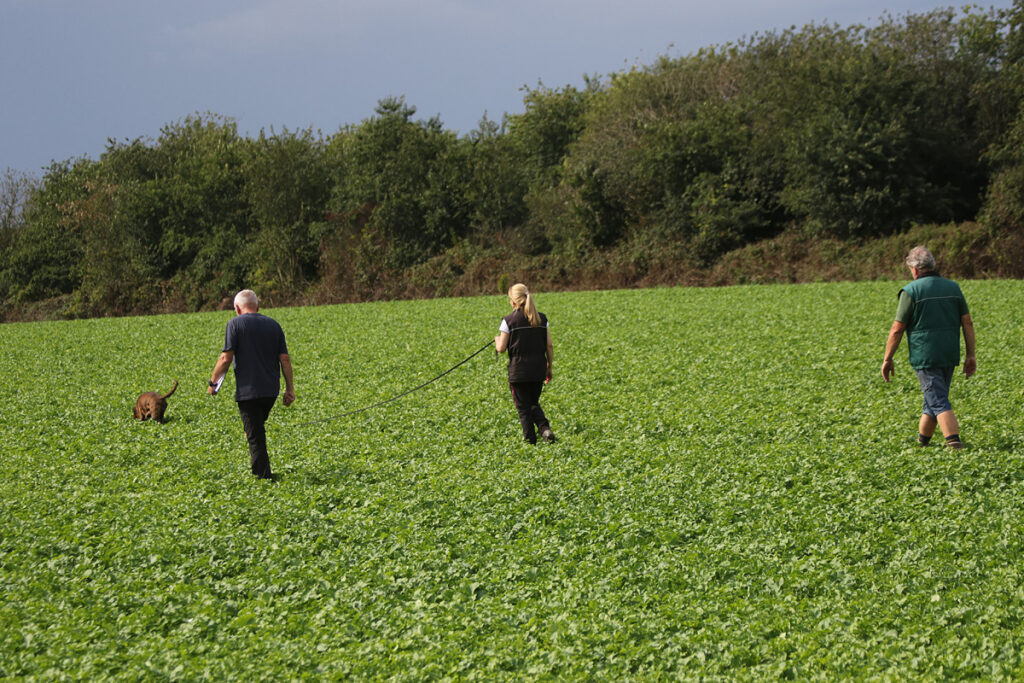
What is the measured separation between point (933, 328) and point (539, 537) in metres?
4.70

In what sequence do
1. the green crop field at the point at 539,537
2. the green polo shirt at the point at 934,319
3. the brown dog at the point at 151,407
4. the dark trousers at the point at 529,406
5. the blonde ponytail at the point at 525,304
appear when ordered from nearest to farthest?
the green crop field at the point at 539,537 < the green polo shirt at the point at 934,319 < the blonde ponytail at the point at 525,304 < the dark trousers at the point at 529,406 < the brown dog at the point at 151,407

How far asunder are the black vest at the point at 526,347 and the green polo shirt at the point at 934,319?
13.1 ft

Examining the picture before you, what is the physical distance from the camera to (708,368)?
672 inches

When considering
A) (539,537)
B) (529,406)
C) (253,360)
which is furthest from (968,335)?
(253,360)

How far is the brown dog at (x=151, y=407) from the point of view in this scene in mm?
14891

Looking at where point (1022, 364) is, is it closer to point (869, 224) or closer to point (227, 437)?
point (227, 437)

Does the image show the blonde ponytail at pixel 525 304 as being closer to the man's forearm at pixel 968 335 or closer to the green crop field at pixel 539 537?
the green crop field at pixel 539 537

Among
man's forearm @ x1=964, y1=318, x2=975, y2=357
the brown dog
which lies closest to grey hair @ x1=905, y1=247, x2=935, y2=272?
man's forearm @ x1=964, y1=318, x2=975, y2=357

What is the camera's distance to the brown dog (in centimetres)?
1489

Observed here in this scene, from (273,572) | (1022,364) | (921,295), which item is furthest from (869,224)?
(273,572)

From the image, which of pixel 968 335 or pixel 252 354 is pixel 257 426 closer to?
pixel 252 354

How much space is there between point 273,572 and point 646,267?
33.2 m

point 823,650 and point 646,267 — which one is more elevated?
point 646,267

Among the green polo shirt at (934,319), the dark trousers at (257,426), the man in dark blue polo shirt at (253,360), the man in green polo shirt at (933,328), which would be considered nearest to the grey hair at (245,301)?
the man in dark blue polo shirt at (253,360)
